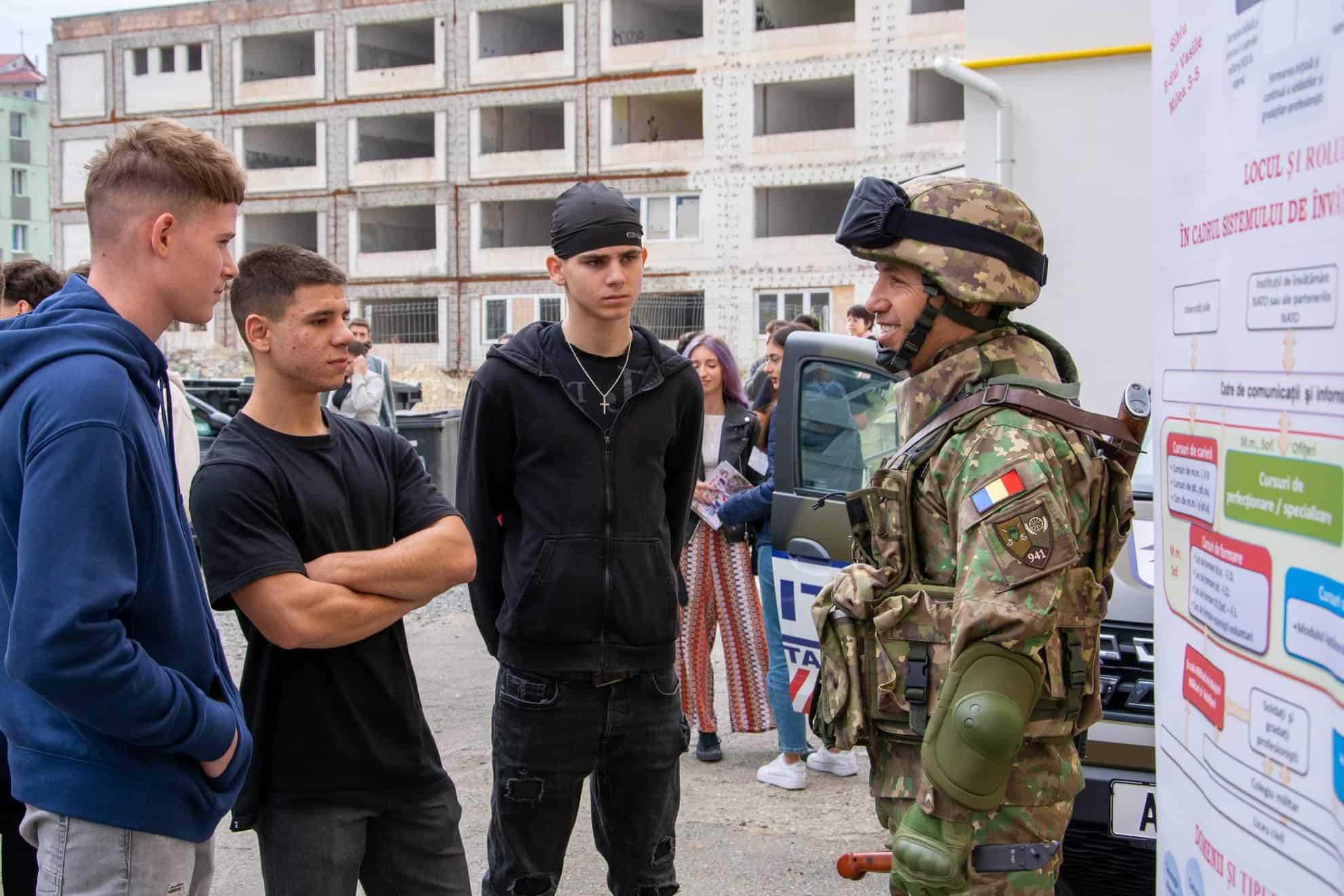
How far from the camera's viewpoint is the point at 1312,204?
4.80 feet

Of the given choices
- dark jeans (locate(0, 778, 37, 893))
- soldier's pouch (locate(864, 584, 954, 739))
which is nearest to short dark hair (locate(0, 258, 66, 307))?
dark jeans (locate(0, 778, 37, 893))

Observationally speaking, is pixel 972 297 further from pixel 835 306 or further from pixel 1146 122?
pixel 835 306

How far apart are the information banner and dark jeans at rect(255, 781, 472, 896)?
5.43ft

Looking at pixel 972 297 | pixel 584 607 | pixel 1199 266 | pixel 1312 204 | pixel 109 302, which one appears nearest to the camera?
pixel 1312 204

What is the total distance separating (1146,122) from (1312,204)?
737cm

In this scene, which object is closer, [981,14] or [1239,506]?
[1239,506]

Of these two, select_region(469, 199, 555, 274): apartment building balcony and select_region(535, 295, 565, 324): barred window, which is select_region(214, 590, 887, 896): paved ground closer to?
select_region(535, 295, 565, 324): barred window

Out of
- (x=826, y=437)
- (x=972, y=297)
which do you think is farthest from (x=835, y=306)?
(x=972, y=297)

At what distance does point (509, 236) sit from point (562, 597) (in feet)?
142

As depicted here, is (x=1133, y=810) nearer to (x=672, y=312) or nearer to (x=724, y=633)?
(x=724, y=633)

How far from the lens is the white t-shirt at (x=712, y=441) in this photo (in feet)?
20.2

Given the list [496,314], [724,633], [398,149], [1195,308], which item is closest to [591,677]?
[1195,308]

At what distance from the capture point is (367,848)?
2969 millimetres

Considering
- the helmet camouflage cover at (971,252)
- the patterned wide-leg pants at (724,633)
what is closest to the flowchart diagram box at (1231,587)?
the helmet camouflage cover at (971,252)
